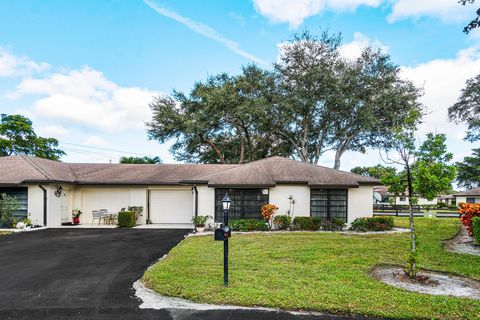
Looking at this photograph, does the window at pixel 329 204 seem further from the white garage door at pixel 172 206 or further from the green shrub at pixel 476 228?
the white garage door at pixel 172 206

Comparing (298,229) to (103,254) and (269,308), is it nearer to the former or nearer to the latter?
Result: (103,254)

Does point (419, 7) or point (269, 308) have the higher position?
point (419, 7)

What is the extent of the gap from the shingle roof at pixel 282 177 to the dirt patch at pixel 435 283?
300 inches

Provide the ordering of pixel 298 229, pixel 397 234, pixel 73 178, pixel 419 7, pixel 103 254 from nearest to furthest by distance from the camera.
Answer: pixel 103 254 < pixel 419 7 < pixel 397 234 < pixel 298 229 < pixel 73 178

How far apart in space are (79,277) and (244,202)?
30.1ft

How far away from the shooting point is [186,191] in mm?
18453

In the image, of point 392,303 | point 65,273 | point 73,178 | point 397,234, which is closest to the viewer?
point 392,303

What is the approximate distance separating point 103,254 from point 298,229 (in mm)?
8662

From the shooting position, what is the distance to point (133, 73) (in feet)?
61.1

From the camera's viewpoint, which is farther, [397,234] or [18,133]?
[18,133]

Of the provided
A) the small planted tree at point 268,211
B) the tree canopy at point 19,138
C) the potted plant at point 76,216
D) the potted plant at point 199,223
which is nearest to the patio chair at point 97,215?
the potted plant at point 76,216

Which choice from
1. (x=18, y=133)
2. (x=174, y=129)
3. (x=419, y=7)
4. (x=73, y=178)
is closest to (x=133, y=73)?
(x=73, y=178)

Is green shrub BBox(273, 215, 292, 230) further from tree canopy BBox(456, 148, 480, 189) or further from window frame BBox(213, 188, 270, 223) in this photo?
tree canopy BBox(456, 148, 480, 189)

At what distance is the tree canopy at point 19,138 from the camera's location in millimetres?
32156
